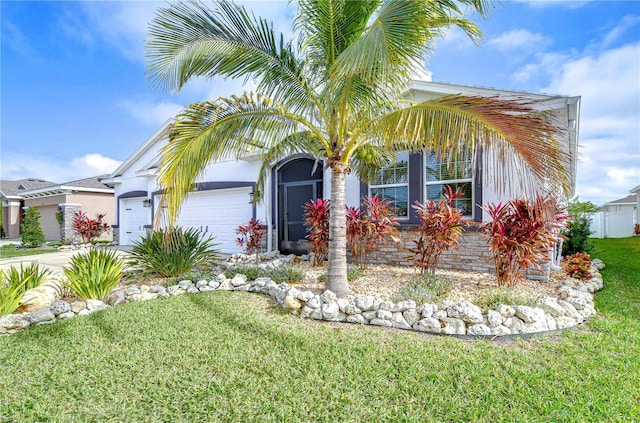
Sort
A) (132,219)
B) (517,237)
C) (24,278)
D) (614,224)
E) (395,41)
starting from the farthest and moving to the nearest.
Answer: (614,224) < (132,219) < (24,278) < (517,237) < (395,41)

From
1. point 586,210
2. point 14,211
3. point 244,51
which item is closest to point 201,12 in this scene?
point 244,51

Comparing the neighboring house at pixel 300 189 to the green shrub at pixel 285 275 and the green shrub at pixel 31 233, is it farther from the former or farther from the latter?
the green shrub at pixel 31 233

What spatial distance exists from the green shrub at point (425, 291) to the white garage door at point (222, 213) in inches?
311

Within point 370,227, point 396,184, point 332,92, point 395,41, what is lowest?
point 370,227

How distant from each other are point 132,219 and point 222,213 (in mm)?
7357

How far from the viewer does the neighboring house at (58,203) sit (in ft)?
65.0

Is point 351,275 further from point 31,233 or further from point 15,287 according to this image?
point 31,233

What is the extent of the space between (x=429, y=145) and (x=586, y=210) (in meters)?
19.1

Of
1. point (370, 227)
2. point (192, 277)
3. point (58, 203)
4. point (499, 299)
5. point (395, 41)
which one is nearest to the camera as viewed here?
point (395, 41)

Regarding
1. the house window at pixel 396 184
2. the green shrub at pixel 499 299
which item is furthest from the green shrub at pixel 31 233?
the green shrub at pixel 499 299

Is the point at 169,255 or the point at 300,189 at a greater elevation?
the point at 300,189

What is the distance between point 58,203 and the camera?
21.0 metres

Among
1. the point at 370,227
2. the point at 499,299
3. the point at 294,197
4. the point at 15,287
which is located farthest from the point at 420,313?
the point at 294,197

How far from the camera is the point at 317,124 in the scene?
19.8 ft
